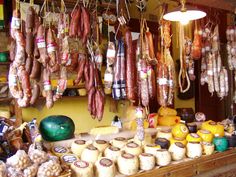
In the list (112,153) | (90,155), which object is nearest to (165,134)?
(112,153)

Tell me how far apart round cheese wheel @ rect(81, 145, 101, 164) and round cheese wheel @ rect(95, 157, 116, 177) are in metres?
0.07

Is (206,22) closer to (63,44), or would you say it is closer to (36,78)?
(63,44)

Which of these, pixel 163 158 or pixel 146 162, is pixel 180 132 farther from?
pixel 146 162

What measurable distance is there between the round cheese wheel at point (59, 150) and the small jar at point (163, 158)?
63cm

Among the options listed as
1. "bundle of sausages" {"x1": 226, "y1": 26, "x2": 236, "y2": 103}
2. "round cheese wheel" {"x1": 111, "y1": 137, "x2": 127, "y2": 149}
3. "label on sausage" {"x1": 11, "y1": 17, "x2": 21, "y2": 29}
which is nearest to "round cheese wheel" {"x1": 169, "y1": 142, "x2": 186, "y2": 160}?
"round cheese wheel" {"x1": 111, "y1": 137, "x2": 127, "y2": 149}

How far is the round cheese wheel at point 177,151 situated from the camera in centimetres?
201

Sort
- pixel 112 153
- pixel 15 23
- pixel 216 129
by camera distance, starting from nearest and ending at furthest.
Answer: pixel 15 23 < pixel 112 153 < pixel 216 129

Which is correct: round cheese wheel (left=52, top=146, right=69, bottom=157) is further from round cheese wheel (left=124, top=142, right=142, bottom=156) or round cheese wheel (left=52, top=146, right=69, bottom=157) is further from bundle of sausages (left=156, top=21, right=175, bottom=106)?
bundle of sausages (left=156, top=21, right=175, bottom=106)

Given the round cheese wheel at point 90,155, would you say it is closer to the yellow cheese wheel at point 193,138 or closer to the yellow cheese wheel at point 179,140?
the yellow cheese wheel at point 179,140

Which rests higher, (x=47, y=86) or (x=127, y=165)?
(x=47, y=86)

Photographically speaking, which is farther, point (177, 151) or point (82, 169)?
point (177, 151)

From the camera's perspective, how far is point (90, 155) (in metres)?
1.80

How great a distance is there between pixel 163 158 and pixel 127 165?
0.97ft

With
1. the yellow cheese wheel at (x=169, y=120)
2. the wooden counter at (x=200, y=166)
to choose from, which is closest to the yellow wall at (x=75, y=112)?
the yellow cheese wheel at (x=169, y=120)
